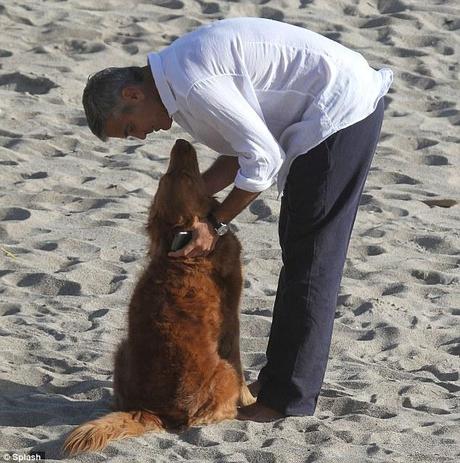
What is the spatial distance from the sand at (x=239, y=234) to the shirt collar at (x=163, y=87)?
4.09 feet

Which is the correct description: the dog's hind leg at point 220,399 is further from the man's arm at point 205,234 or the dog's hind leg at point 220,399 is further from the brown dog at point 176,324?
the man's arm at point 205,234

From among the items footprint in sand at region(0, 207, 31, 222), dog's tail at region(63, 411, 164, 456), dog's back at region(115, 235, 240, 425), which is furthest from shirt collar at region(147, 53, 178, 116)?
footprint in sand at region(0, 207, 31, 222)

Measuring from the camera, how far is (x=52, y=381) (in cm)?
512

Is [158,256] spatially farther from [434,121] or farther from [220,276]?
[434,121]

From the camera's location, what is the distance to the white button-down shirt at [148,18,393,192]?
4188 mm

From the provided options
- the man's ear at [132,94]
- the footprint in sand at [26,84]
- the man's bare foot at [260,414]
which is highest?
the man's ear at [132,94]

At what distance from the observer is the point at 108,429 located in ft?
14.4

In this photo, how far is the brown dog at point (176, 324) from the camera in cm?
453

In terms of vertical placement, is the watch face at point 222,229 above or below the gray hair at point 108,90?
below

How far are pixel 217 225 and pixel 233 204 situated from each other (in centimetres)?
16

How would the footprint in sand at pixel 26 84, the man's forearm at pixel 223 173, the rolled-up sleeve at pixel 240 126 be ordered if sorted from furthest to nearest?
the footprint in sand at pixel 26 84, the man's forearm at pixel 223 173, the rolled-up sleeve at pixel 240 126

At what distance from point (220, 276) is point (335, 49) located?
0.96 meters

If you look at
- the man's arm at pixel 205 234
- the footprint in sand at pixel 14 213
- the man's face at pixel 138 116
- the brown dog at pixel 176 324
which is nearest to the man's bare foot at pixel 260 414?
the brown dog at pixel 176 324

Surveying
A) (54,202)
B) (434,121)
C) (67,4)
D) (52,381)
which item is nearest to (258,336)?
(52,381)
